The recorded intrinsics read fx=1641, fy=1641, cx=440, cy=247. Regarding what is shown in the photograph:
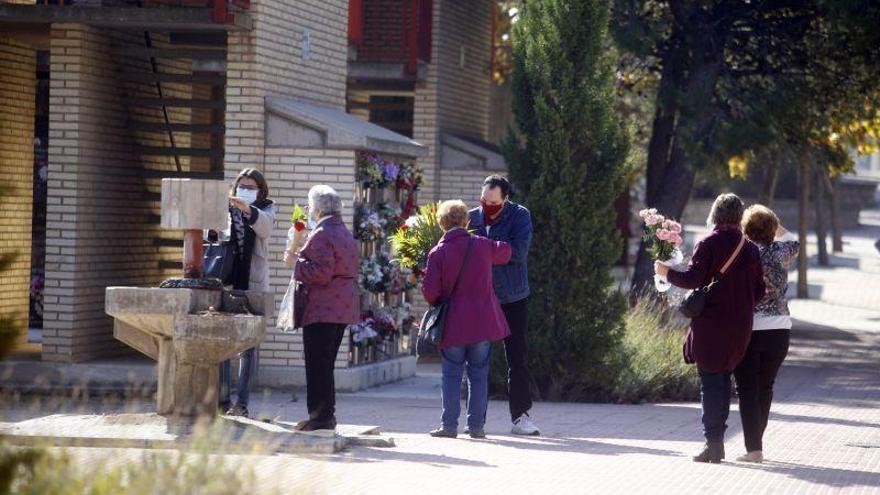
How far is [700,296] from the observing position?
1072 centimetres

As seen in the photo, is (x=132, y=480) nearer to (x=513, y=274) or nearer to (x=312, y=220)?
(x=312, y=220)

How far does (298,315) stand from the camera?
11.2 m

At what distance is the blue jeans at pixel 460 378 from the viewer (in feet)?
38.9

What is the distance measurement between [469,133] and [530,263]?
7.45 metres

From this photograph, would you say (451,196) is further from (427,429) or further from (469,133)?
(427,429)

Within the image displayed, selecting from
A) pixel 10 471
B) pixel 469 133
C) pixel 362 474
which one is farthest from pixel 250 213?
pixel 469 133

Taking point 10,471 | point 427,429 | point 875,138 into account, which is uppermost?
point 875,138

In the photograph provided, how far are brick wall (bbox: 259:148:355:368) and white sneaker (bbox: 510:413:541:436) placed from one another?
3600 mm

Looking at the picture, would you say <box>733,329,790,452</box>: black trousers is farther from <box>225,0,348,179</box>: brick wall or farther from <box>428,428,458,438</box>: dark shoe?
<box>225,0,348,179</box>: brick wall

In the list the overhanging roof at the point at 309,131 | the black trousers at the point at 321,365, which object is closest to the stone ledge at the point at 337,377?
the overhanging roof at the point at 309,131

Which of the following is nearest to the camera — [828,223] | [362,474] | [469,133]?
[362,474]

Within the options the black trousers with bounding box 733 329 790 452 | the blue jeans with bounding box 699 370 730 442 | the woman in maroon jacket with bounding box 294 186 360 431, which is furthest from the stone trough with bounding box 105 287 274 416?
the black trousers with bounding box 733 329 790 452

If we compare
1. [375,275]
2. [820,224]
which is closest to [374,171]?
[375,275]

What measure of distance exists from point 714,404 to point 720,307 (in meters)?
0.65
